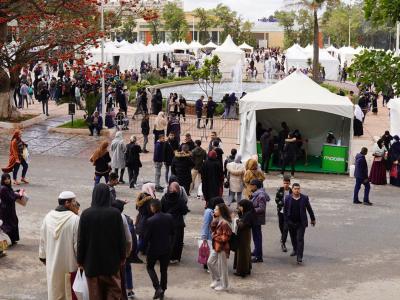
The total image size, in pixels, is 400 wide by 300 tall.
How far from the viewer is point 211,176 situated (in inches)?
524

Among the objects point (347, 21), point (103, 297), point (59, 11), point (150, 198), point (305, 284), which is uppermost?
point (347, 21)

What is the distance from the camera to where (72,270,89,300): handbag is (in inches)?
287

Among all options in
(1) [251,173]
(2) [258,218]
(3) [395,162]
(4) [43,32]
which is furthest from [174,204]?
(4) [43,32]

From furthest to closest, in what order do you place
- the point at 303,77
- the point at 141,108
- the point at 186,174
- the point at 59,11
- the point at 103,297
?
the point at 141,108, the point at 59,11, the point at 303,77, the point at 186,174, the point at 103,297

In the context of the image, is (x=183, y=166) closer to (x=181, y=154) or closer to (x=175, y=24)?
(x=181, y=154)

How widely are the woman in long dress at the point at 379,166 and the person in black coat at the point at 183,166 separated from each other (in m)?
5.46

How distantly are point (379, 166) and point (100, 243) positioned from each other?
11.9m

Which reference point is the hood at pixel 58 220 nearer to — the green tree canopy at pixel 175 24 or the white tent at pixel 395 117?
the white tent at pixel 395 117

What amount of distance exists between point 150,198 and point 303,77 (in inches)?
440

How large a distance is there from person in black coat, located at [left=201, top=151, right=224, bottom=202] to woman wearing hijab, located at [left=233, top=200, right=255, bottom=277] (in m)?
3.17

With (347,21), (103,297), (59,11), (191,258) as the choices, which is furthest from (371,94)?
(347,21)

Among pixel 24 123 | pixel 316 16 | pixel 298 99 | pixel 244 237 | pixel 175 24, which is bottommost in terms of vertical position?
pixel 244 237

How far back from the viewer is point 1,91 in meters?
25.4

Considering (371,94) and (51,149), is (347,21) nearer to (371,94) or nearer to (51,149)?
(371,94)
